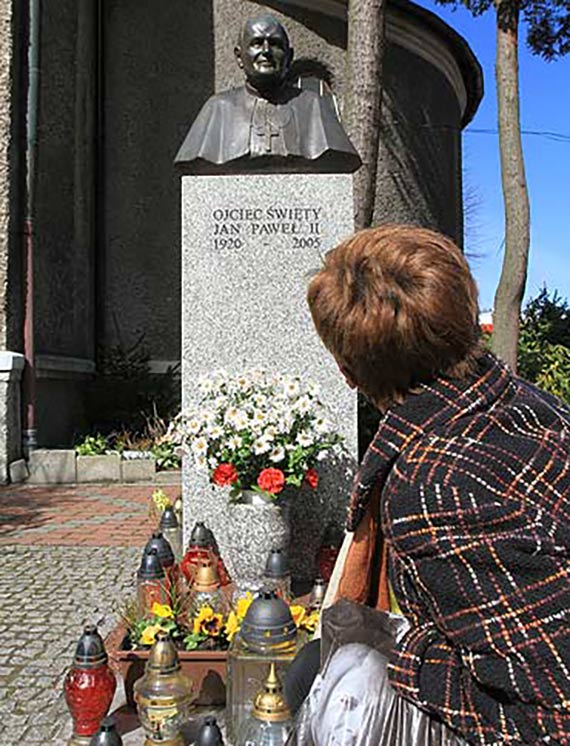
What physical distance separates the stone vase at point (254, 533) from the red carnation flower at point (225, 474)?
121 mm

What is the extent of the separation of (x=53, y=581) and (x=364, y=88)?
526cm

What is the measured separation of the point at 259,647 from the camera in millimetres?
2541

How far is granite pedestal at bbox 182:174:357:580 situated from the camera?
15.0 ft

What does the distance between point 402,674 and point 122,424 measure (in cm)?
947

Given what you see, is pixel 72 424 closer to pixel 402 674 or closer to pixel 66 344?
pixel 66 344

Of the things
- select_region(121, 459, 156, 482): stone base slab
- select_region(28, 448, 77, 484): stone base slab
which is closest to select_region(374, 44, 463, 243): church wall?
select_region(121, 459, 156, 482): stone base slab

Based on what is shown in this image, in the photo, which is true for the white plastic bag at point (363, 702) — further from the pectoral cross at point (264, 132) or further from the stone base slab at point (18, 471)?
the stone base slab at point (18, 471)

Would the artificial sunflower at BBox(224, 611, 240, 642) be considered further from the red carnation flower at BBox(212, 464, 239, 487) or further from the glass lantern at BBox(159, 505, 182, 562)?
the glass lantern at BBox(159, 505, 182, 562)

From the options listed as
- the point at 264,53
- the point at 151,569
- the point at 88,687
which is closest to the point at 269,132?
the point at 264,53

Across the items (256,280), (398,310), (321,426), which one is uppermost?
(256,280)

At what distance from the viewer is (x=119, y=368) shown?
11180 millimetres

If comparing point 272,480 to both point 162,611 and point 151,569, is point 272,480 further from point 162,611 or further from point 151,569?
point 162,611

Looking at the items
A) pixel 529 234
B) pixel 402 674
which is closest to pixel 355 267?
pixel 402 674

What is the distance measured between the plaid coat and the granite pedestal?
3.09 metres
